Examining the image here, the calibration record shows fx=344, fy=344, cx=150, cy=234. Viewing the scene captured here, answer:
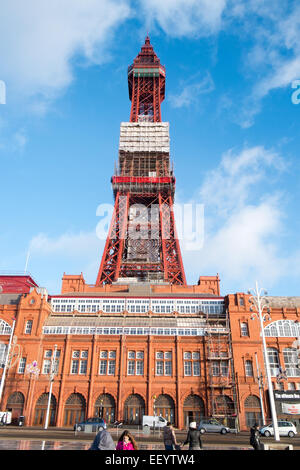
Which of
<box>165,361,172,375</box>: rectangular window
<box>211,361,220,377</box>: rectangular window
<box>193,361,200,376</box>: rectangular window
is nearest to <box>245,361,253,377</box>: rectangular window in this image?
<box>211,361,220,377</box>: rectangular window

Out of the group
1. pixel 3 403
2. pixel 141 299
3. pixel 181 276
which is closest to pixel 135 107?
pixel 181 276

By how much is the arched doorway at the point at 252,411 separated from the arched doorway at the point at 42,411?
22833mm

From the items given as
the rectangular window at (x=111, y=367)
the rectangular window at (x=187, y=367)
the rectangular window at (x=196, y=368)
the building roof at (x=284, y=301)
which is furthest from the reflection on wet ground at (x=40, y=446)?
the building roof at (x=284, y=301)

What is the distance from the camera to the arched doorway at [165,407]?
4081 cm

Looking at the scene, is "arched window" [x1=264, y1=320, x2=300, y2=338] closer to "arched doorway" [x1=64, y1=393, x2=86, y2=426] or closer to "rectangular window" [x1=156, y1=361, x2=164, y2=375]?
"rectangular window" [x1=156, y1=361, x2=164, y2=375]

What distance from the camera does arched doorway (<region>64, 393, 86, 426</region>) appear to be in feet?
134

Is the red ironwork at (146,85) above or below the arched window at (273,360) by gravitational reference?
above

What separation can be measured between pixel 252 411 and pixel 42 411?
25060 millimetres

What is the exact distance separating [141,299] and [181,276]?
48.1ft

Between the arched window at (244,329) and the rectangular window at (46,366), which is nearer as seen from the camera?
the rectangular window at (46,366)

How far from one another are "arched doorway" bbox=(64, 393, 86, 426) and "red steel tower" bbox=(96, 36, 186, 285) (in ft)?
72.8

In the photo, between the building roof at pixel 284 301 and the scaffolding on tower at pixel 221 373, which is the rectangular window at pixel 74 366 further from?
the building roof at pixel 284 301

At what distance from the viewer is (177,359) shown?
43.3 meters
